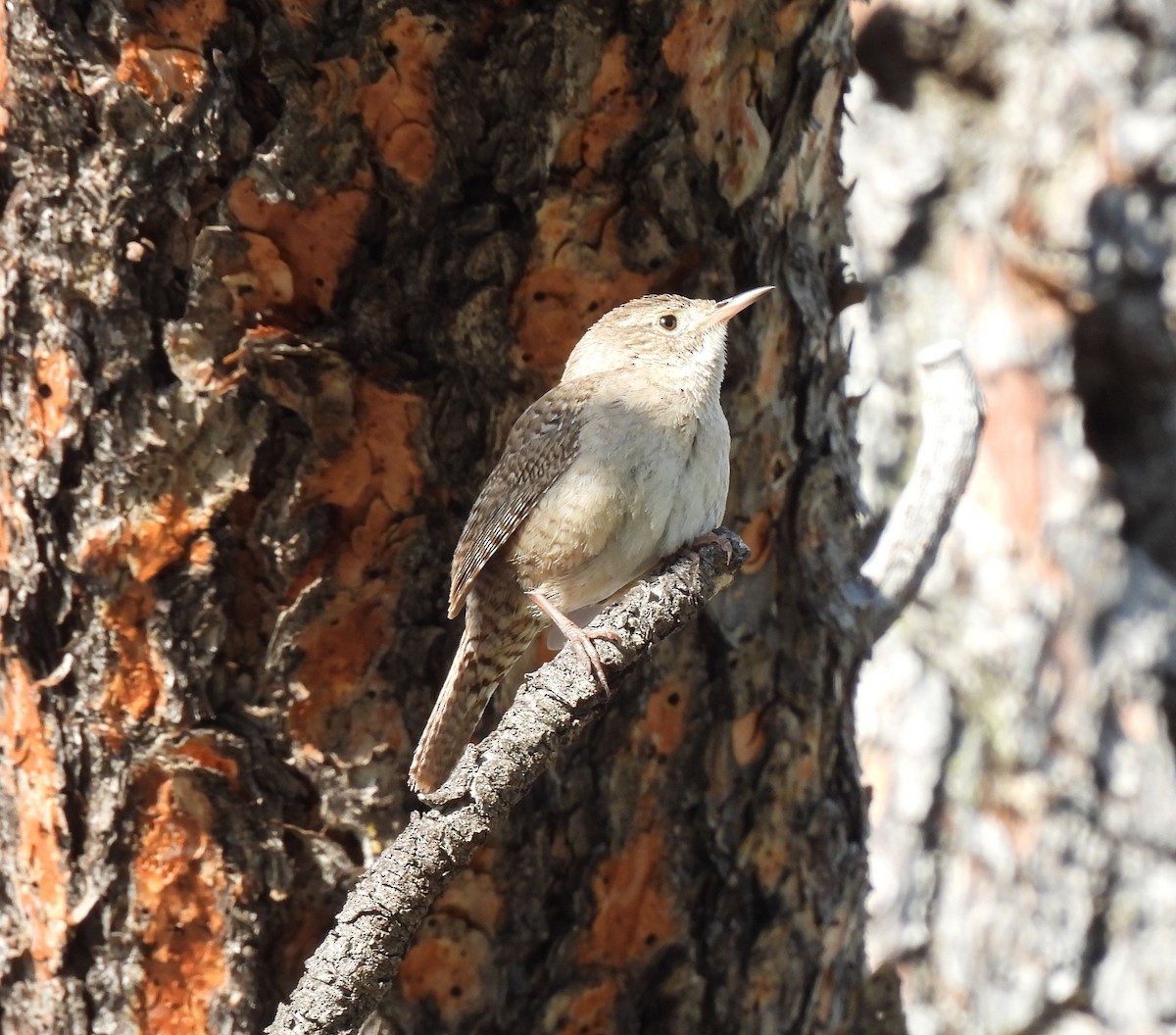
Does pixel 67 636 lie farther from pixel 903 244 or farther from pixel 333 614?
pixel 903 244

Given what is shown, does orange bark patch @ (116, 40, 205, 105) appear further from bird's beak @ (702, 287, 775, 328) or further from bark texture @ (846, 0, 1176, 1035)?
bark texture @ (846, 0, 1176, 1035)

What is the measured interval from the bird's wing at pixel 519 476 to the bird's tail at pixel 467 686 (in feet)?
0.34

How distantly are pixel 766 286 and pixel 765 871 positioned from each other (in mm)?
1324

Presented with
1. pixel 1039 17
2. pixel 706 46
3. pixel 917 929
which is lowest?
pixel 917 929

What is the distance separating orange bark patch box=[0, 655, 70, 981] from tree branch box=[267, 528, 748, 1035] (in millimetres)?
1019

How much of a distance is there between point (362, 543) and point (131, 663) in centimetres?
51

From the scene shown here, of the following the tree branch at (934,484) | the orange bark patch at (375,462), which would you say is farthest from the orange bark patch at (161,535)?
the tree branch at (934,484)

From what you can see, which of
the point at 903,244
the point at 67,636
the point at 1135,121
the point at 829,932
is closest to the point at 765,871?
the point at 829,932

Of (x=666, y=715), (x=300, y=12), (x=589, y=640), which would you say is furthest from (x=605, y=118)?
(x=666, y=715)

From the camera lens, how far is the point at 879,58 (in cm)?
611

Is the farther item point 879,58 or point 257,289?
point 879,58

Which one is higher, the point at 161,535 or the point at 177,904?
the point at 161,535

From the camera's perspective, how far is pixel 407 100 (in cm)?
288

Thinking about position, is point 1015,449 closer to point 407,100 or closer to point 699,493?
point 699,493
